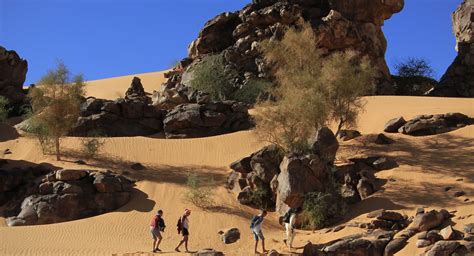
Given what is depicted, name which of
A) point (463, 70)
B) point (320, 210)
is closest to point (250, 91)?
point (463, 70)

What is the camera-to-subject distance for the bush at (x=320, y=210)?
1762 centimetres

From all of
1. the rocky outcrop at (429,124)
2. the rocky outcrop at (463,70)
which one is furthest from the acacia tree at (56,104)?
the rocky outcrop at (463,70)

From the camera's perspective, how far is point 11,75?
107ft

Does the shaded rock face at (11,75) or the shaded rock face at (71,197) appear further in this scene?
the shaded rock face at (11,75)

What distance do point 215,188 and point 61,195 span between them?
5.29m

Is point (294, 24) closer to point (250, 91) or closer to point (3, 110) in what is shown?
Answer: point (250, 91)

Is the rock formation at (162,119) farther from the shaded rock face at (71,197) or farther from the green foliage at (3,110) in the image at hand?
the shaded rock face at (71,197)

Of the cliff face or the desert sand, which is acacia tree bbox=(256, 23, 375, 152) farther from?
the cliff face

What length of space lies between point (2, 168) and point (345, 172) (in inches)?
496

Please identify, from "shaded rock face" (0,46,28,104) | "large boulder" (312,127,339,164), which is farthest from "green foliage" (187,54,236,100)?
"large boulder" (312,127,339,164)

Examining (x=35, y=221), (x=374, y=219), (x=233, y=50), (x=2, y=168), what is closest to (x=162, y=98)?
(x=233, y=50)

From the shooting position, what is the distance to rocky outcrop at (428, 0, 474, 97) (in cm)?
3772

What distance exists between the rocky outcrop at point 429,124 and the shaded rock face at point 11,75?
19.6 metres

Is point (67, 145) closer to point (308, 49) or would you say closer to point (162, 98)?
point (162, 98)
